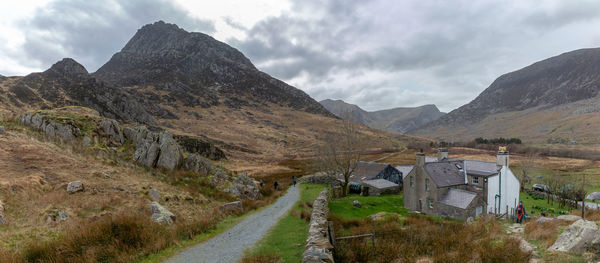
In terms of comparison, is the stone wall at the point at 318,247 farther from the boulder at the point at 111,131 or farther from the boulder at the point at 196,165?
the boulder at the point at 111,131

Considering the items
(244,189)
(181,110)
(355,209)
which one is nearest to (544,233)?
(355,209)

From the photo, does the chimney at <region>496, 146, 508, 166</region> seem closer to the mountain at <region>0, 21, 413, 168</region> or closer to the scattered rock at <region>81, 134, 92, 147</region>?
the mountain at <region>0, 21, 413, 168</region>

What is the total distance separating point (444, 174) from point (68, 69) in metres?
162

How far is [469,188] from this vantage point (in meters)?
36.2

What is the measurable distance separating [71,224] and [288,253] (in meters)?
9.91

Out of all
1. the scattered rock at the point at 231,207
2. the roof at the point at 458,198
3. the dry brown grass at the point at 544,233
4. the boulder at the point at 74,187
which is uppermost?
the boulder at the point at 74,187

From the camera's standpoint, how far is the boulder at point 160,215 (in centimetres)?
1431

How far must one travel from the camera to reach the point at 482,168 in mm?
37156

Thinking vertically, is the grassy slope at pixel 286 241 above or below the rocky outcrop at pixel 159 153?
below

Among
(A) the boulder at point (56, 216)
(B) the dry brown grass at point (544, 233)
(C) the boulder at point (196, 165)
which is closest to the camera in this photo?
(A) the boulder at point (56, 216)

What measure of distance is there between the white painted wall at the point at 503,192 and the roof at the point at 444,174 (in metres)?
3.41

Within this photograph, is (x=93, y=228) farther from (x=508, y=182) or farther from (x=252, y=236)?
(x=508, y=182)

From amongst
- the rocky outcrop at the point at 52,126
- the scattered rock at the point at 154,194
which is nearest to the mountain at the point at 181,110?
the rocky outcrop at the point at 52,126

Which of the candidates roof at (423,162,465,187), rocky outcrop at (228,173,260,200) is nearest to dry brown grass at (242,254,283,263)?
rocky outcrop at (228,173,260,200)
